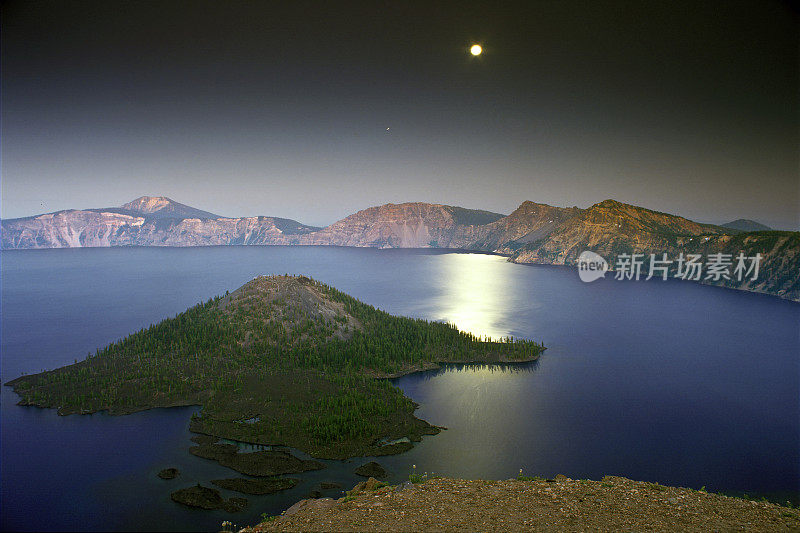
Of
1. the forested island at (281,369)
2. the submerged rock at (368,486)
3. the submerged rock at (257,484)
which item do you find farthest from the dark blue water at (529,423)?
the submerged rock at (368,486)

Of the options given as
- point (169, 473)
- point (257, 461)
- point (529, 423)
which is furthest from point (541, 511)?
point (169, 473)

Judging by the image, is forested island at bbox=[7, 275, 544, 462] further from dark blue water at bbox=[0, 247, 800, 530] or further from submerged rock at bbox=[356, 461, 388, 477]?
dark blue water at bbox=[0, 247, 800, 530]

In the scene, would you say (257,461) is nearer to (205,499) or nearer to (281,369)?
(205,499)

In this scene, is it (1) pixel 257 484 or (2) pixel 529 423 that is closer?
(1) pixel 257 484

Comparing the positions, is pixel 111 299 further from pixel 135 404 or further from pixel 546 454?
pixel 546 454

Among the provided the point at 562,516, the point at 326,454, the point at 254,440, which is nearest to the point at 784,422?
the point at 562,516

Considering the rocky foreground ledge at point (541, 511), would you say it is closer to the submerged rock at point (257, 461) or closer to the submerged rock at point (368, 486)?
the submerged rock at point (368, 486)
